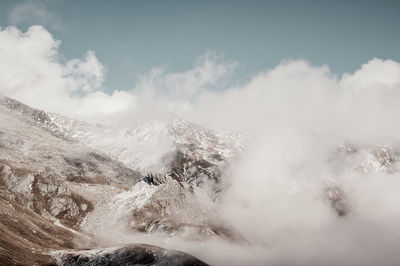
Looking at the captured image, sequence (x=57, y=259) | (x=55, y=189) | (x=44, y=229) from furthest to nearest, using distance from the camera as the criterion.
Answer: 1. (x=55, y=189)
2. (x=44, y=229)
3. (x=57, y=259)

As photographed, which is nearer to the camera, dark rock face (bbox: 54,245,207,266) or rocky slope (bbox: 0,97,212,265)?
rocky slope (bbox: 0,97,212,265)

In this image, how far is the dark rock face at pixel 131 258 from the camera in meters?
109

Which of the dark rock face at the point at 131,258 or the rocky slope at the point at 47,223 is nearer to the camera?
the rocky slope at the point at 47,223

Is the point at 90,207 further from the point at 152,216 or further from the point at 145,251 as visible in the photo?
the point at 145,251

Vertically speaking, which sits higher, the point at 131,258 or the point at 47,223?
the point at 47,223

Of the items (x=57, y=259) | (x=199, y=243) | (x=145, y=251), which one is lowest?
(x=57, y=259)

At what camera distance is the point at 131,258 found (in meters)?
113

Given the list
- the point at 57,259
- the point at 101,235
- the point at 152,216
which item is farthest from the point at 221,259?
the point at 57,259

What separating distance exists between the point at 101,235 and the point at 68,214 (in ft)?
74.6

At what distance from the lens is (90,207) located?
619 feet

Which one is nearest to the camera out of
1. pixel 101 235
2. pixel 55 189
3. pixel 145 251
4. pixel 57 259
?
pixel 57 259

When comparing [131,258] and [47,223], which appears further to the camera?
[47,223]

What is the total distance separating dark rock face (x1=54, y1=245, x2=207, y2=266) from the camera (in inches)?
4293

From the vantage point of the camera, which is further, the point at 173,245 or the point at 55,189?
the point at 55,189
